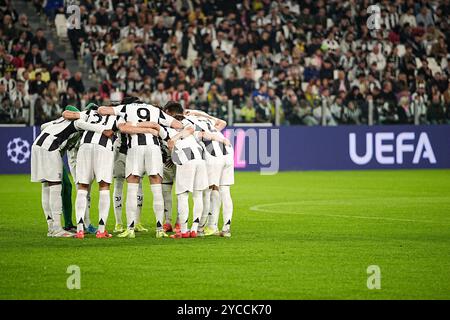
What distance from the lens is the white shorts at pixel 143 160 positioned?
1573 cm

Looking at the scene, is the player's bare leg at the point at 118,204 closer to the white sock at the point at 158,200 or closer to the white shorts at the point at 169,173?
the white shorts at the point at 169,173

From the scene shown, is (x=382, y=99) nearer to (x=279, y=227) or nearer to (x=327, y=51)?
(x=327, y=51)

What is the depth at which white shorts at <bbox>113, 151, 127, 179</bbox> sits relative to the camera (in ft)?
55.5

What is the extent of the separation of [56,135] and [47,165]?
1.62ft

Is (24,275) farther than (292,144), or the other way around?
(292,144)

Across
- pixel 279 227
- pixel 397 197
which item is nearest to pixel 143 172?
pixel 279 227

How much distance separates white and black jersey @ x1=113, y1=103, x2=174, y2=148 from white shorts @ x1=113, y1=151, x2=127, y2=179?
1.15m

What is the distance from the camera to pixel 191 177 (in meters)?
15.6

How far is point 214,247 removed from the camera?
48.8ft

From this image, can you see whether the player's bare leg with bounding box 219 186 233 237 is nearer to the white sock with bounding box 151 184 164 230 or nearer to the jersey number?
the white sock with bounding box 151 184 164 230

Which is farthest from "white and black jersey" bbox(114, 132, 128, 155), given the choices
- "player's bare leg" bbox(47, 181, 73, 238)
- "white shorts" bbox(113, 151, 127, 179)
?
"player's bare leg" bbox(47, 181, 73, 238)

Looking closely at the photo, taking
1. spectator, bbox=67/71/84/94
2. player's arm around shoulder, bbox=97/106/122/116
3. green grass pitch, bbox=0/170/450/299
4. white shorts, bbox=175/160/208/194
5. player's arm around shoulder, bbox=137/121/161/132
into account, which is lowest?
green grass pitch, bbox=0/170/450/299

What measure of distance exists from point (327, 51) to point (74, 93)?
9.22m

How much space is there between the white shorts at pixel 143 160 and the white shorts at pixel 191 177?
1.12 ft
